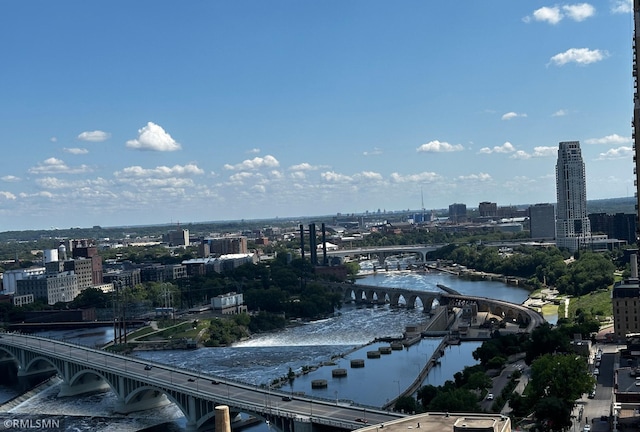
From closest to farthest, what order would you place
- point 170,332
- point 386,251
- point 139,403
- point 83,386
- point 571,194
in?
point 139,403 → point 83,386 → point 170,332 → point 571,194 → point 386,251

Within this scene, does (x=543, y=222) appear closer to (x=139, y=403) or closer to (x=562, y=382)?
(x=139, y=403)

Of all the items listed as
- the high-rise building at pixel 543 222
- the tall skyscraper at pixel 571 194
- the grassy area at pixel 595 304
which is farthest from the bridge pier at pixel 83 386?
the high-rise building at pixel 543 222

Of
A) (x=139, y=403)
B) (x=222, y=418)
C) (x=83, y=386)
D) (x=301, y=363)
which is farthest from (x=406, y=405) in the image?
(x=83, y=386)

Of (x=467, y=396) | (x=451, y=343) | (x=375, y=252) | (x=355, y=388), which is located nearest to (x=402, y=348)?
(x=451, y=343)

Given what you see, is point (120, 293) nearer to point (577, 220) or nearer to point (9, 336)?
point (9, 336)

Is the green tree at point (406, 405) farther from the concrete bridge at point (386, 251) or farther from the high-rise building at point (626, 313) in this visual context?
the concrete bridge at point (386, 251)

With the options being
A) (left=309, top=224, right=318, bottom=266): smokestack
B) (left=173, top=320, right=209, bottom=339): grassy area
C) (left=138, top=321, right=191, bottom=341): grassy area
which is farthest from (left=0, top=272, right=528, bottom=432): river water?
(left=309, top=224, right=318, bottom=266): smokestack
